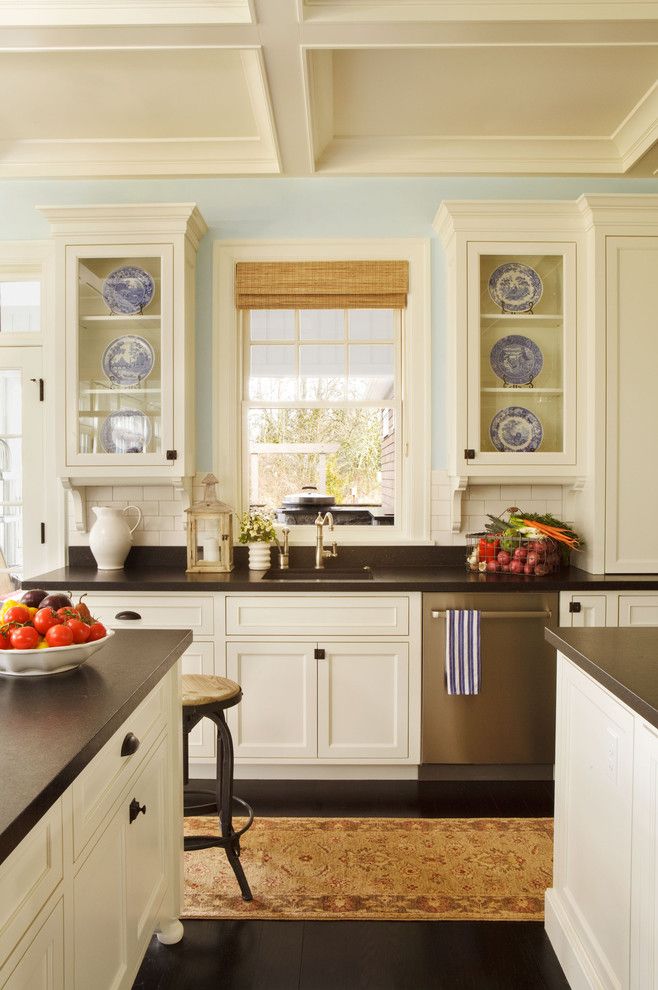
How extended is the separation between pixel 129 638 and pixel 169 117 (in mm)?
2547

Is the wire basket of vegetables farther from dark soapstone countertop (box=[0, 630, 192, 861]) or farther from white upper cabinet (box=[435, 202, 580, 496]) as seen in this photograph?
dark soapstone countertop (box=[0, 630, 192, 861])

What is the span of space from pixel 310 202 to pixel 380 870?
3178 mm

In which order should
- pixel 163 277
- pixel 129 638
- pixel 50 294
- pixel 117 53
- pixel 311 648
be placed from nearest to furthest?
pixel 129 638
pixel 117 53
pixel 311 648
pixel 163 277
pixel 50 294

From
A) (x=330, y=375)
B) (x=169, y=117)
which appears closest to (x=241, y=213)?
(x=169, y=117)

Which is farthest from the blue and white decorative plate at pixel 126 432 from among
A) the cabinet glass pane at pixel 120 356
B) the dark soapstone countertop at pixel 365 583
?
the dark soapstone countertop at pixel 365 583

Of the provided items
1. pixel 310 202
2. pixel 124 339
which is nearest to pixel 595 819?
pixel 124 339

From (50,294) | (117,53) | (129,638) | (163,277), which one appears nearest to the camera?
(129,638)

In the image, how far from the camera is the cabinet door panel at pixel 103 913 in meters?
1.38

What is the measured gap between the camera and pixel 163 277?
356 cm

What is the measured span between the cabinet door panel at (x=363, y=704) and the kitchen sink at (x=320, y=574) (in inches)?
14.6

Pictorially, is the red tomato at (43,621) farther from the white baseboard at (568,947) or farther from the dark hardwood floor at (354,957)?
the white baseboard at (568,947)

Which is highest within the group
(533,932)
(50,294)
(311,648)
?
Answer: (50,294)

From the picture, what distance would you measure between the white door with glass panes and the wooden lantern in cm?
90

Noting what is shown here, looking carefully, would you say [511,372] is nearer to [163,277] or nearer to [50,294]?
[163,277]
